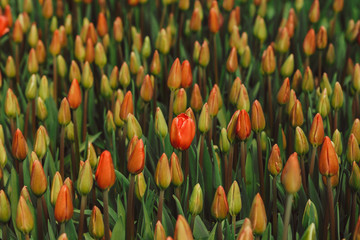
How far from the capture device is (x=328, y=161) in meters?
1.59

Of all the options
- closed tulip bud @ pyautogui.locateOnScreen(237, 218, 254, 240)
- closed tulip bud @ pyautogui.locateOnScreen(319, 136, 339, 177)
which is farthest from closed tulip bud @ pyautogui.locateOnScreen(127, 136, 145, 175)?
closed tulip bud @ pyautogui.locateOnScreen(319, 136, 339, 177)

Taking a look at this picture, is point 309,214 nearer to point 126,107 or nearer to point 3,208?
point 126,107

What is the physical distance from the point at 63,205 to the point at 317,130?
0.75 meters

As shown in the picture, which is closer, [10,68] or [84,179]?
[84,179]

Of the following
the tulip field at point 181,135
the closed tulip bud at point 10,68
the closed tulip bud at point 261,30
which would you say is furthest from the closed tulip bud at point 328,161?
the closed tulip bud at point 10,68

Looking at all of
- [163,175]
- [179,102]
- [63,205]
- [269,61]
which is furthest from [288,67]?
[63,205]

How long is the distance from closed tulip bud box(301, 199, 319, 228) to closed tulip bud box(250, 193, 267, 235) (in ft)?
0.75

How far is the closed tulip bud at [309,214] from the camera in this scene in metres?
1.70

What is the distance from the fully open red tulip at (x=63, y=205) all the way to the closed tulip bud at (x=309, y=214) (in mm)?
648

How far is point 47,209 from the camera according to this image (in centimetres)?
179

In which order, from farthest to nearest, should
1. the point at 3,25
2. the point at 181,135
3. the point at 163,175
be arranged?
the point at 3,25 → the point at 181,135 → the point at 163,175

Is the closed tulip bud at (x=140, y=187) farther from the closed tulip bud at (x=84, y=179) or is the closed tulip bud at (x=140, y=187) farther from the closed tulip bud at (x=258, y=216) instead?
the closed tulip bud at (x=258, y=216)

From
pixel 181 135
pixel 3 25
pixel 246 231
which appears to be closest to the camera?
pixel 246 231

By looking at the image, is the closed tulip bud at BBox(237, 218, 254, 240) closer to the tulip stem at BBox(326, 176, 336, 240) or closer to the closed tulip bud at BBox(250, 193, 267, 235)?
the closed tulip bud at BBox(250, 193, 267, 235)
